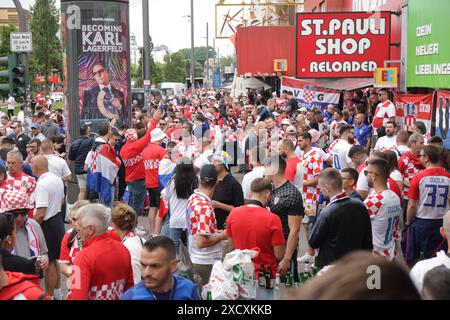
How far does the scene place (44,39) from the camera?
72188 mm

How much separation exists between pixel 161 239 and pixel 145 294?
487mm

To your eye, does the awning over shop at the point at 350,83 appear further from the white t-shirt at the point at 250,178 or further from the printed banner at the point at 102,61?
the white t-shirt at the point at 250,178

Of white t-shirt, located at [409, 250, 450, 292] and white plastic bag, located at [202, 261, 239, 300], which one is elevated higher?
white t-shirt, located at [409, 250, 450, 292]

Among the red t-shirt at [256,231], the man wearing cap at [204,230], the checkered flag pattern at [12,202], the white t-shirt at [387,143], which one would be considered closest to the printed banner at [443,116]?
the white t-shirt at [387,143]

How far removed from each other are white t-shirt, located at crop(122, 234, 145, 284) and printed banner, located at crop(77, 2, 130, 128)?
922cm

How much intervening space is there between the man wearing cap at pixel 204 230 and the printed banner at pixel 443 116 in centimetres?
691

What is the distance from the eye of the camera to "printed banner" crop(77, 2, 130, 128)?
1474 centimetres

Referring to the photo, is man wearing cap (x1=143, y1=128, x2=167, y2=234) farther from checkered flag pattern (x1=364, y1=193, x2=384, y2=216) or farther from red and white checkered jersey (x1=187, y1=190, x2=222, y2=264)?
checkered flag pattern (x1=364, y1=193, x2=384, y2=216)

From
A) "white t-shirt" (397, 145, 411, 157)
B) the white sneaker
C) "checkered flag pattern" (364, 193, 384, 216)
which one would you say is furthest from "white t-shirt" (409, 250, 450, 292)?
"white t-shirt" (397, 145, 411, 157)

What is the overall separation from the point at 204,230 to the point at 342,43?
1275cm

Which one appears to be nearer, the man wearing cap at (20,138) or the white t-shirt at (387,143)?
the white t-shirt at (387,143)

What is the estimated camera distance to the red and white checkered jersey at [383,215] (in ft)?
24.0

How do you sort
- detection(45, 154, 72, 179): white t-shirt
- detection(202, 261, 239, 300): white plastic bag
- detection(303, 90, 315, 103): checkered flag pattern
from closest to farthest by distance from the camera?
detection(202, 261, 239, 300): white plastic bag
detection(45, 154, 72, 179): white t-shirt
detection(303, 90, 315, 103): checkered flag pattern

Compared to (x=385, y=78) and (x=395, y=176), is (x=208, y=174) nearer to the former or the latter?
(x=395, y=176)
